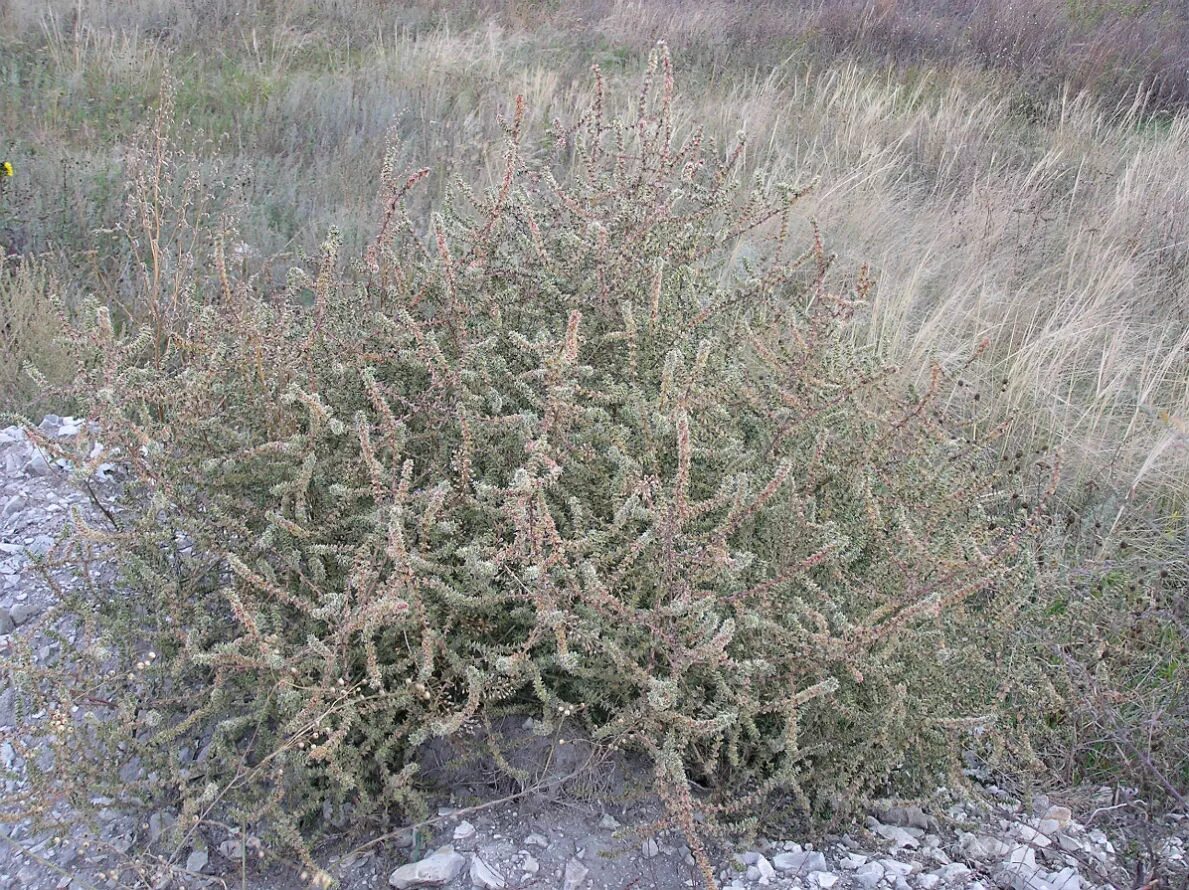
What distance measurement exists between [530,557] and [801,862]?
2.83ft

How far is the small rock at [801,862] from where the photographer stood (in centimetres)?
214

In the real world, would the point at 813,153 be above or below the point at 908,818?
above

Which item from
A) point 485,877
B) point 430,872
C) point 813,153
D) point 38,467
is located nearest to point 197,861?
Result: point 430,872

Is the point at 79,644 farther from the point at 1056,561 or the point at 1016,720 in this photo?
the point at 1056,561

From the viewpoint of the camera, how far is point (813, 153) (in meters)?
6.15

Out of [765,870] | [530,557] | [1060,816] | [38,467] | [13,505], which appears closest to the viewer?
[530,557]

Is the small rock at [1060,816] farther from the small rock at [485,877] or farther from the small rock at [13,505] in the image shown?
the small rock at [13,505]

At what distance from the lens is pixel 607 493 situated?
233cm

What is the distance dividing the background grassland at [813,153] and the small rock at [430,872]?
165 cm

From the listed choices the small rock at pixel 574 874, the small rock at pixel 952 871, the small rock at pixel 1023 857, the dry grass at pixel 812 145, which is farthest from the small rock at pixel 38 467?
the small rock at pixel 1023 857

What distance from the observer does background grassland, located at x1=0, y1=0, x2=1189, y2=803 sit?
13.2 feet

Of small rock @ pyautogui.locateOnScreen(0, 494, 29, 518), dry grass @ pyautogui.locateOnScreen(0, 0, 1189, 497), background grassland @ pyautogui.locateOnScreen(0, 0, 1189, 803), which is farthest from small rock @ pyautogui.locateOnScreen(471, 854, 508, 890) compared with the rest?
dry grass @ pyautogui.locateOnScreen(0, 0, 1189, 497)

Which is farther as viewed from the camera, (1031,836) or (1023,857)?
(1031,836)

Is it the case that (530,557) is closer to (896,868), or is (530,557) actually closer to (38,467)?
(896,868)
